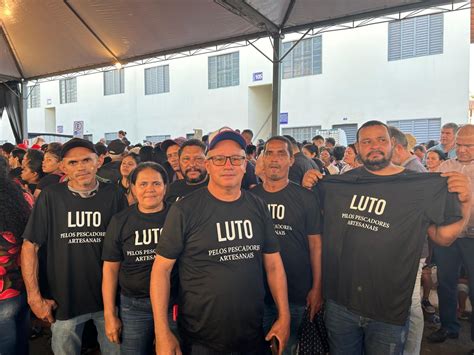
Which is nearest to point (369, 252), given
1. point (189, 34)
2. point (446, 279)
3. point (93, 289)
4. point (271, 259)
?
point (271, 259)

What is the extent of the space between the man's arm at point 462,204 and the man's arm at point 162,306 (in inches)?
63.4

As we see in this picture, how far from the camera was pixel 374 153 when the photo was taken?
7.68 ft

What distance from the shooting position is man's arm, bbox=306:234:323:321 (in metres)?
2.51

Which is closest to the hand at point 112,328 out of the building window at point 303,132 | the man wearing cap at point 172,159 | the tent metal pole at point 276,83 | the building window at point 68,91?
the man wearing cap at point 172,159

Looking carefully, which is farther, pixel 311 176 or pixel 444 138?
pixel 444 138

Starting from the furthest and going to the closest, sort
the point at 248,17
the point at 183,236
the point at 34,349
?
the point at 248,17 → the point at 34,349 → the point at 183,236

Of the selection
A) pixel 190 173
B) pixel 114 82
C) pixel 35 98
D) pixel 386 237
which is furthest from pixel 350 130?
pixel 35 98

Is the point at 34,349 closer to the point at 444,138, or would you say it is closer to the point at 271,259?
the point at 271,259

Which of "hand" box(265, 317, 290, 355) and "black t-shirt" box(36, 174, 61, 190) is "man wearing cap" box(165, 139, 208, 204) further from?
"hand" box(265, 317, 290, 355)

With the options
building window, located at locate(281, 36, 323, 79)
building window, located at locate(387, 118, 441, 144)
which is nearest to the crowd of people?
building window, located at locate(387, 118, 441, 144)

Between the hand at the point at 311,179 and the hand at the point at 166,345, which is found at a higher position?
the hand at the point at 311,179

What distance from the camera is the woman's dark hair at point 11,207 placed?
227 cm

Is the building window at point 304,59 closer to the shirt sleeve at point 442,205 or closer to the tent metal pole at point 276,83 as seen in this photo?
the tent metal pole at point 276,83

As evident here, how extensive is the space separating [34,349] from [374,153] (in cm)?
372
